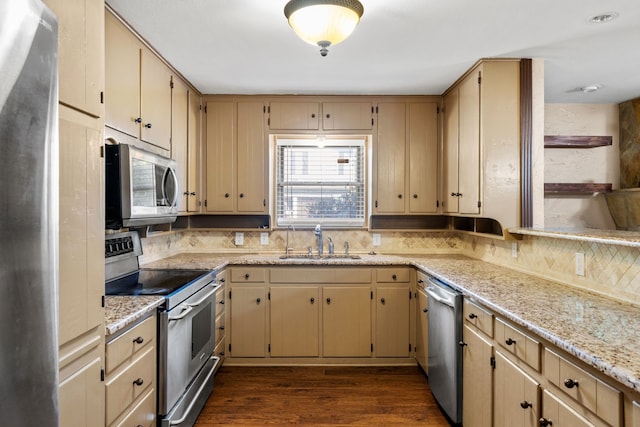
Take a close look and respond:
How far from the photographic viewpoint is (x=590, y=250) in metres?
1.96

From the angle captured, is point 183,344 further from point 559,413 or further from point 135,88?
point 559,413

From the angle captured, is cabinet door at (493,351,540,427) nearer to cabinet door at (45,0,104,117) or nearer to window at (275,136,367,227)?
cabinet door at (45,0,104,117)

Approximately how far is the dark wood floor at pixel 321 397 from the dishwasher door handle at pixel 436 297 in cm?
77

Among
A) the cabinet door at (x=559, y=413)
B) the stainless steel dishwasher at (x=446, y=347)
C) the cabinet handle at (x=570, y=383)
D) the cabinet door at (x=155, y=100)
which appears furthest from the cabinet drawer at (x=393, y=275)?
the cabinet door at (x=155, y=100)

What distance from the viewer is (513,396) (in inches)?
61.9

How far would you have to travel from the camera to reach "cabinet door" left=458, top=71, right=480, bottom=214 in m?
2.70

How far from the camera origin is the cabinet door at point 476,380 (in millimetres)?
1807

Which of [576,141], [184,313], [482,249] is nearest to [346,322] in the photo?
[482,249]

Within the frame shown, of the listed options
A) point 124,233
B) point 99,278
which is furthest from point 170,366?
point 124,233

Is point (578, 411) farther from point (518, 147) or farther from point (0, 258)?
point (518, 147)

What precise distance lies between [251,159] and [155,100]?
1.08 metres

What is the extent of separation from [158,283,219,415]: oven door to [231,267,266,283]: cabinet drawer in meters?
0.44

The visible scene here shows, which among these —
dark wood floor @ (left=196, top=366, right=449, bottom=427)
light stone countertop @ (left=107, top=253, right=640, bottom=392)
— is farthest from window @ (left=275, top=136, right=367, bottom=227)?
dark wood floor @ (left=196, top=366, right=449, bottom=427)

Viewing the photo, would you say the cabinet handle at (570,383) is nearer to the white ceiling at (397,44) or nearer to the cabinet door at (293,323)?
the white ceiling at (397,44)
